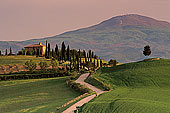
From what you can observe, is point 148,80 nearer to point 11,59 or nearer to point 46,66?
point 46,66

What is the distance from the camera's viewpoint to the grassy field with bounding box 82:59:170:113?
26.4 metres

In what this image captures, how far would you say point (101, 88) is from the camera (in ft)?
143

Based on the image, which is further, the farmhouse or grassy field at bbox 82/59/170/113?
the farmhouse

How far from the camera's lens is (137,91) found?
125ft

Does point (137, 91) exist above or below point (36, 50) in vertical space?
below

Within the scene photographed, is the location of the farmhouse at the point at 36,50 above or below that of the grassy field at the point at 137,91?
above

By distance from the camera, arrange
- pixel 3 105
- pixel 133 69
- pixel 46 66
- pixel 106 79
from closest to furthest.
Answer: pixel 3 105 < pixel 106 79 < pixel 133 69 < pixel 46 66

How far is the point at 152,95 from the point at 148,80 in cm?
1266

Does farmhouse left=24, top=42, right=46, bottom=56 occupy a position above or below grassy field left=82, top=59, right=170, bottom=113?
→ above

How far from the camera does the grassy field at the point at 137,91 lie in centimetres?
2639

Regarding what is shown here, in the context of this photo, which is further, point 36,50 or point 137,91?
point 36,50

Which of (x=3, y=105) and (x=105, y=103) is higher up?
(x=105, y=103)

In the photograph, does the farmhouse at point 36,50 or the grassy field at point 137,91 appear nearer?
the grassy field at point 137,91

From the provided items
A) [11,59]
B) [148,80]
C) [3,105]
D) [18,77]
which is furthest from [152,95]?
[11,59]
